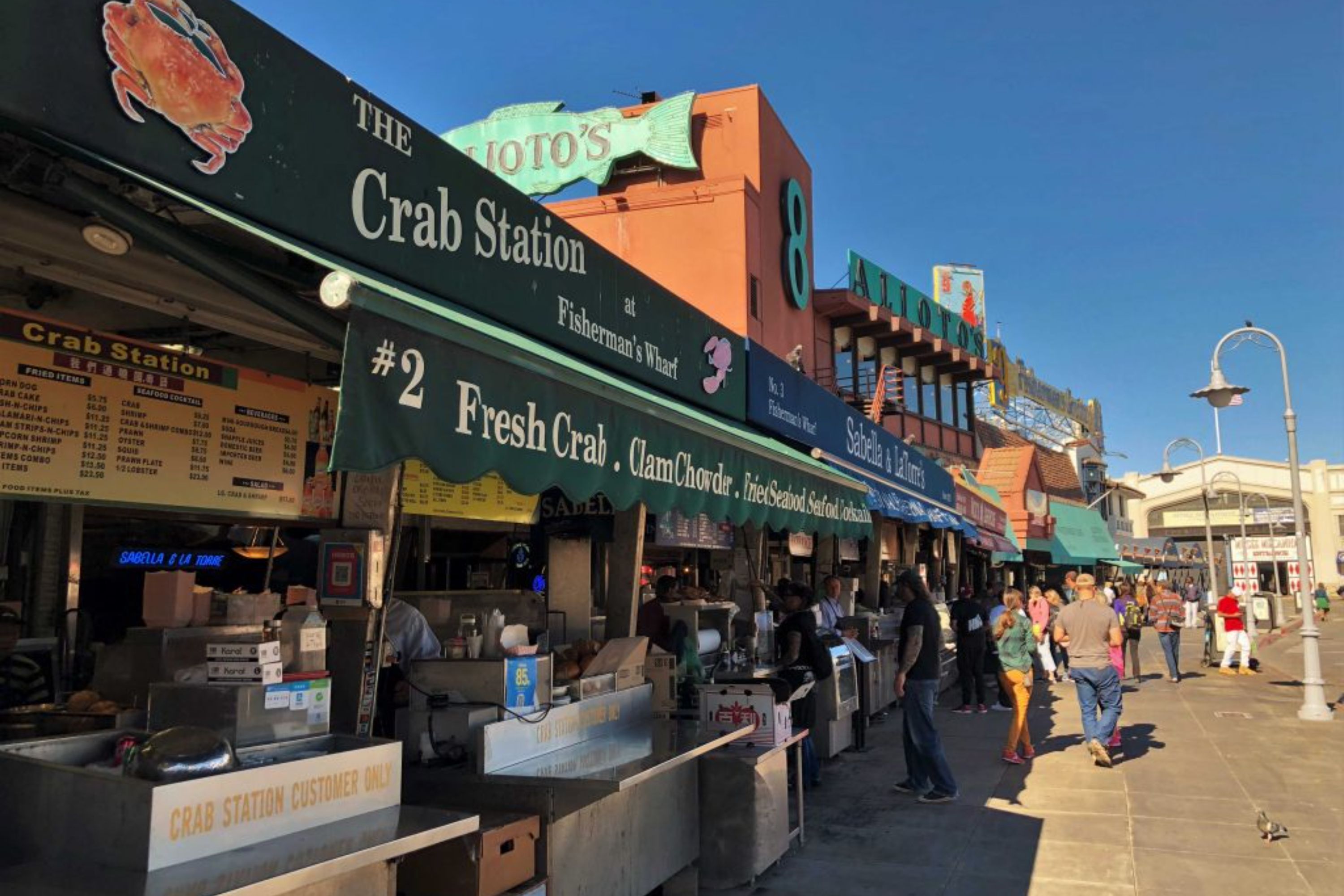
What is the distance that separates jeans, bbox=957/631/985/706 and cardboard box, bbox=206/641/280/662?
11.4m

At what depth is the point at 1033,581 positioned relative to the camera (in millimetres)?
35375

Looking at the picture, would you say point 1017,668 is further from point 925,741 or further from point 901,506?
point 901,506

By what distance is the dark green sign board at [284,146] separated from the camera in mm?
2963

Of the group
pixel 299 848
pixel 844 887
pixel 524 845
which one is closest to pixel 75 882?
pixel 299 848

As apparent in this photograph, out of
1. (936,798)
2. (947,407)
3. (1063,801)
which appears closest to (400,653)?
(936,798)

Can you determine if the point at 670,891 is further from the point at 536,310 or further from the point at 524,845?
the point at 536,310

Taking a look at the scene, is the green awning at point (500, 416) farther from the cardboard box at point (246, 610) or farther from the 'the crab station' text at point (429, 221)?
the cardboard box at point (246, 610)

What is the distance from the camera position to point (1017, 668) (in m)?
9.58

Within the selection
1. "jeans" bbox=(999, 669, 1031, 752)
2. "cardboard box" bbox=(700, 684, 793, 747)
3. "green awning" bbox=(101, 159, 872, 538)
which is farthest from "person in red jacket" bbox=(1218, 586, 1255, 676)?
"green awning" bbox=(101, 159, 872, 538)

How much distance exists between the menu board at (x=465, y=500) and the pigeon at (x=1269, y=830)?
593 cm

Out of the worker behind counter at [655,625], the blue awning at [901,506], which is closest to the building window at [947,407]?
the blue awning at [901,506]

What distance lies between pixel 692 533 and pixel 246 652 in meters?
6.60

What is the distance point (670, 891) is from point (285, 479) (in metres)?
3.50

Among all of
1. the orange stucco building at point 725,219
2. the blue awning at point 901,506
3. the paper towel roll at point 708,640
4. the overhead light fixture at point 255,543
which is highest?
the orange stucco building at point 725,219
